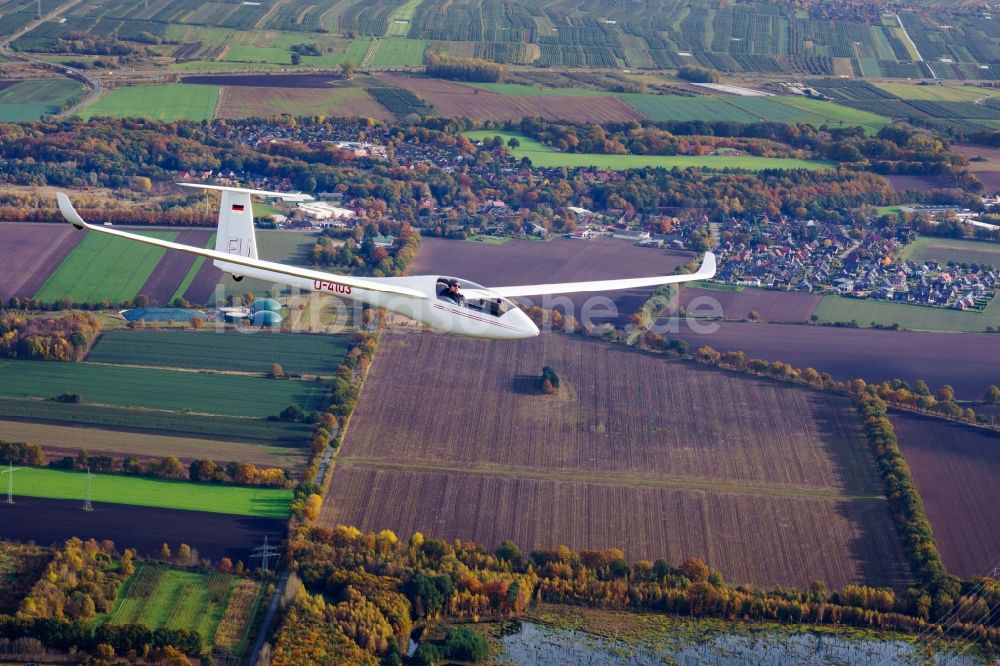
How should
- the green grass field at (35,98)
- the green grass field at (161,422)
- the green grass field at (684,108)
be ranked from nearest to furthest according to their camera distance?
the green grass field at (161,422) → the green grass field at (35,98) → the green grass field at (684,108)

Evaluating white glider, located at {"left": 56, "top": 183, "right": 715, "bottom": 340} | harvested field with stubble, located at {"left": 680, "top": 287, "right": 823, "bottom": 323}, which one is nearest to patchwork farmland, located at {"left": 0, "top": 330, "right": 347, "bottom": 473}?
white glider, located at {"left": 56, "top": 183, "right": 715, "bottom": 340}

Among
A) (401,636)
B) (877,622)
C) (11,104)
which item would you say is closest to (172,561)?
(401,636)

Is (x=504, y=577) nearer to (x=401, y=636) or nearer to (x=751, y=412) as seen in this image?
(x=401, y=636)

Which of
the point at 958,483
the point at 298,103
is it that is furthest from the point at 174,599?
the point at 298,103

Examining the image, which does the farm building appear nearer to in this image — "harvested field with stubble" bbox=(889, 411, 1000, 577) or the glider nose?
"harvested field with stubble" bbox=(889, 411, 1000, 577)

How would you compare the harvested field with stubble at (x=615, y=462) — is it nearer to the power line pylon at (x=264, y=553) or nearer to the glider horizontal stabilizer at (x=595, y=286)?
the power line pylon at (x=264, y=553)

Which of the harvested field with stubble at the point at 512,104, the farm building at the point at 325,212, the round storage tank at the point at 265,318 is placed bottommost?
the harvested field with stubble at the point at 512,104

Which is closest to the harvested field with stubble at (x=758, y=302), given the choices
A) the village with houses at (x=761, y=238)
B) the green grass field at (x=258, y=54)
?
the village with houses at (x=761, y=238)
